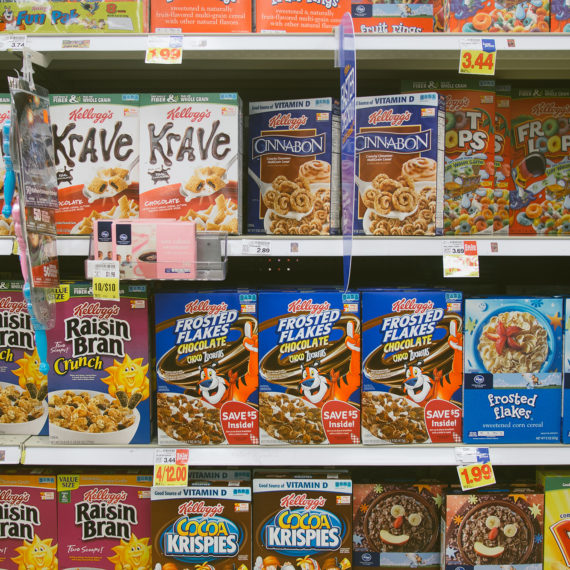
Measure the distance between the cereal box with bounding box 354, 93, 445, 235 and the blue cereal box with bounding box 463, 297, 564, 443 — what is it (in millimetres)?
296

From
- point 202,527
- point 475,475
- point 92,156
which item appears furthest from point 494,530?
point 92,156

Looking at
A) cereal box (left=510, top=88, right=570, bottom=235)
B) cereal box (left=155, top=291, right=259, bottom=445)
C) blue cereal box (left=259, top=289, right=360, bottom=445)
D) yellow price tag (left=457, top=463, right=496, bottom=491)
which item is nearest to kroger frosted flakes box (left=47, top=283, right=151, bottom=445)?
cereal box (left=155, top=291, right=259, bottom=445)

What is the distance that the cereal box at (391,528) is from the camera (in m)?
1.54

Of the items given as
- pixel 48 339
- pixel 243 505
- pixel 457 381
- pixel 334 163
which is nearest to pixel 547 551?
pixel 457 381

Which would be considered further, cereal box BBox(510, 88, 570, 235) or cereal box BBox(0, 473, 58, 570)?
cereal box BBox(510, 88, 570, 235)

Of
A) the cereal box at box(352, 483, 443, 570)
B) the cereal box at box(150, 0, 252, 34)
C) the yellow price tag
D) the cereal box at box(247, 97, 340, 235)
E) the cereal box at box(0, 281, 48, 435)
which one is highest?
the cereal box at box(150, 0, 252, 34)

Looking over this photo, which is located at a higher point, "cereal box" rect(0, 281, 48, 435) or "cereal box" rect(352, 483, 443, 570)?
"cereal box" rect(0, 281, 48, 435)

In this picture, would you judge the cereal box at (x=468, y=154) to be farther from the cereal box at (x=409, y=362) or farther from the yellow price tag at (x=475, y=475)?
the yellow price tag at (x=475, y=475)

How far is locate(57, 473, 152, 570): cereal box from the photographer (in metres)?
1.54

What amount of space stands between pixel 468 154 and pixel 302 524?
1.18m

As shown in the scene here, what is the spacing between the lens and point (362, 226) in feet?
4.94

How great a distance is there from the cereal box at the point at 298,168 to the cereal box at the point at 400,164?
81 mm

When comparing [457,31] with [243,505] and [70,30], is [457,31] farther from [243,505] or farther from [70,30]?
[243,505]

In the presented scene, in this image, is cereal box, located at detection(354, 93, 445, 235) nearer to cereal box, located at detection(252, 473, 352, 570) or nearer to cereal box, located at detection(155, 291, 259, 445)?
cereal box, located at detection(155, 291, 259, 445)
